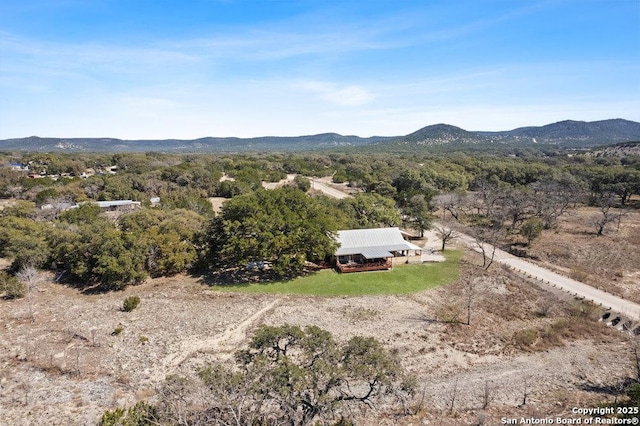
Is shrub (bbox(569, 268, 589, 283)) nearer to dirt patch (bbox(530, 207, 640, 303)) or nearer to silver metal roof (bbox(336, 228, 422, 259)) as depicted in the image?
dirt patch (bbox(530, 207, 640, 303))

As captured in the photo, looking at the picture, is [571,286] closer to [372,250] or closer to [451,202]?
[372,250]

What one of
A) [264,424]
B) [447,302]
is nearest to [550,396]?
[447,302]

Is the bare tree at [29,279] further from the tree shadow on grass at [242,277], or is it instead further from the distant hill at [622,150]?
the distant hill at [622,150]

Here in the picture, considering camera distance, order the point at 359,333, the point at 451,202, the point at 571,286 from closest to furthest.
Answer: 1. the point at 359,333
2. the point at 571,286
3. the point at 451,202

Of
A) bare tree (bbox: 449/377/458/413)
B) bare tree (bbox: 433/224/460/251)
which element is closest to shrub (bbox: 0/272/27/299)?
bare tree (bbox: 449/377/458/413)

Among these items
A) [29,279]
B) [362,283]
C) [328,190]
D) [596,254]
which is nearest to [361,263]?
[362,283]

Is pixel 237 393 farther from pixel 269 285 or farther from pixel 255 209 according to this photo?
pixel 255 209

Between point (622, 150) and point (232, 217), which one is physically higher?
point (622, 150)
